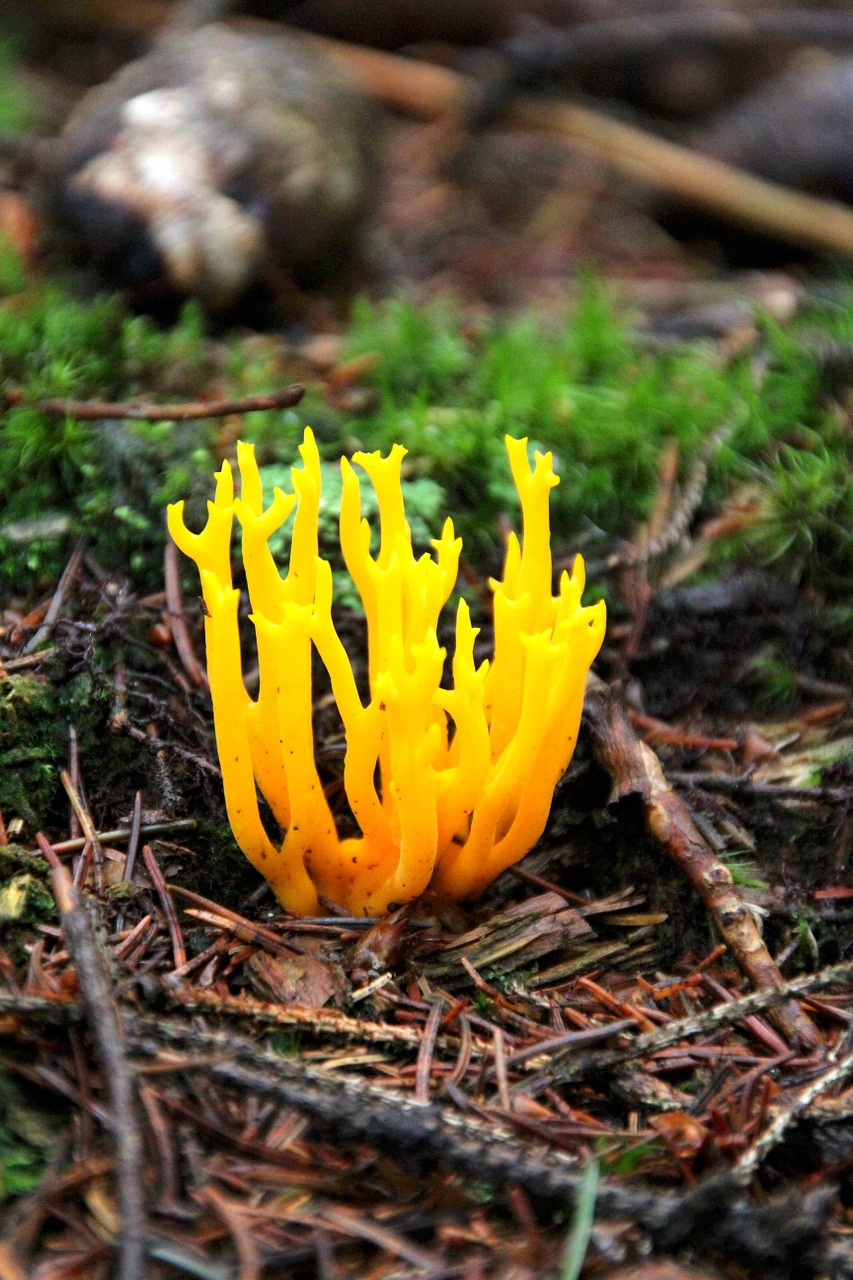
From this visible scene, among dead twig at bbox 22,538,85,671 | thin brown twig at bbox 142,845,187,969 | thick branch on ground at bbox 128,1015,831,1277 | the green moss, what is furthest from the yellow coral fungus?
the green moss

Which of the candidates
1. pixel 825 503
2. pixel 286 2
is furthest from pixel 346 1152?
pixel 286 2

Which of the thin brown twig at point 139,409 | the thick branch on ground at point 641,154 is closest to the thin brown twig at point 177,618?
the thin brown twig at point 139,409

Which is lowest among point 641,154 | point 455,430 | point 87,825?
point 87,825

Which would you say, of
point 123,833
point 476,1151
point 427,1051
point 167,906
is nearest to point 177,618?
point 123,833

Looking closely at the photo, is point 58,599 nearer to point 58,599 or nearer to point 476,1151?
point 58,599

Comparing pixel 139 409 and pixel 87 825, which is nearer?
pixel 87 825

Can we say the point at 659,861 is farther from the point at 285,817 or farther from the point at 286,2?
the point at 286,2

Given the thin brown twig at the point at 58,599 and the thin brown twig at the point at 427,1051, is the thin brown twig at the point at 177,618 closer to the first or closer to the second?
the thin brown twig at the point at 58,599
